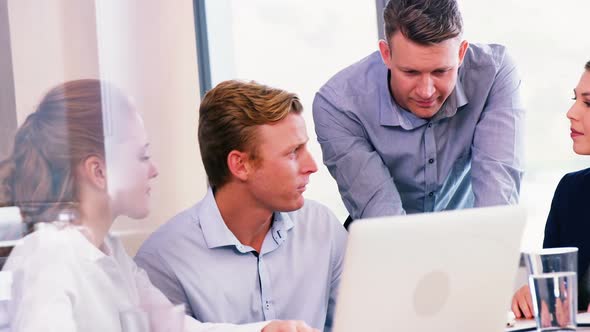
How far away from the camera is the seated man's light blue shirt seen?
2072mm

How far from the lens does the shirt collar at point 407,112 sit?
2.56 metres

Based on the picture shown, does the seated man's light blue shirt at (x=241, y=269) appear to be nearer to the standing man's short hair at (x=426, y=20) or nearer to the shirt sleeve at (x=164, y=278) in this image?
the shirt sleeve at (x=164, y=278)

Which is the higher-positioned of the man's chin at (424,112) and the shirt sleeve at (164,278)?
the man's chin at (424,112)

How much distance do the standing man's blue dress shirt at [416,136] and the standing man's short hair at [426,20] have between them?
25cm

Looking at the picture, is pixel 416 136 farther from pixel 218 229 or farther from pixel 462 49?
pixel 218 229

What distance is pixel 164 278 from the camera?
6.81 ft

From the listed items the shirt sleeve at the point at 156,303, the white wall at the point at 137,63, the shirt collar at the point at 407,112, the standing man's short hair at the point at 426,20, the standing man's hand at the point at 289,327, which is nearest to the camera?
the standing man's hand at the point at 289,327

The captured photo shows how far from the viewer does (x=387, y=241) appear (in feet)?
4.27

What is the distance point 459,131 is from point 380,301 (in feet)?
4.52

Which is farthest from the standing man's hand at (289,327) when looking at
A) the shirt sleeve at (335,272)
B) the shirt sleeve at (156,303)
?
the shirt sleeve at (335,272)

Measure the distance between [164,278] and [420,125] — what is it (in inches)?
36.4

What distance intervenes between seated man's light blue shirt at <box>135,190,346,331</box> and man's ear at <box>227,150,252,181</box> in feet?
0.29

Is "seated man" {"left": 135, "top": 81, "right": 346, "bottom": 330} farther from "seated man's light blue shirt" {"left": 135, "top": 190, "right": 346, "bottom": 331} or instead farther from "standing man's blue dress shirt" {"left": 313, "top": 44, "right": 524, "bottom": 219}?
"standing man's blue dress shirt" {"left": 313, "top": 44, "right": 524, "bottom": 219}

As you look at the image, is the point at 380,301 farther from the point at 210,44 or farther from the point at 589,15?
the point at 589,15
